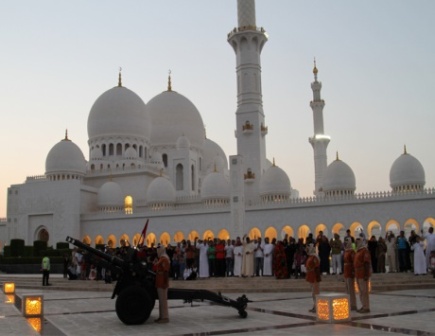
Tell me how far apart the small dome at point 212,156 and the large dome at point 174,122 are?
219 centimetres

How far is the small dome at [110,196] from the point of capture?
127ft

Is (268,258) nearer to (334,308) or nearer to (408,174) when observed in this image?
(334,308)

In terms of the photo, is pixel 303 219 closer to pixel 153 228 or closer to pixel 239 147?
pixel 239 147

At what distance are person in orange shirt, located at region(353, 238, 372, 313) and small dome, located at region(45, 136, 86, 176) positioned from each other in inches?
1350

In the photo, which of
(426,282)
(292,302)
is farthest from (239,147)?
(292,302)

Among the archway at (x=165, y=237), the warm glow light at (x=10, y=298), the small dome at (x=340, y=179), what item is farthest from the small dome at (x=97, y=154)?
the warm glow light at (x=10, y=298)

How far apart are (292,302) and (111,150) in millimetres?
34243

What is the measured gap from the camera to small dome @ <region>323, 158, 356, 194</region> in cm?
3180

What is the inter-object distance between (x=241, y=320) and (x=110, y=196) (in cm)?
3178

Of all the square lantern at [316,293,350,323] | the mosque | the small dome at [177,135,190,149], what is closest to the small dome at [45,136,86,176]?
the mosque

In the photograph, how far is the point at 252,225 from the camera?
31281 millimetres

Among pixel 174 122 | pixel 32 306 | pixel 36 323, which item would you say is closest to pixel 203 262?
pixel 32 306

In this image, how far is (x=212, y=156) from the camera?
49812mm

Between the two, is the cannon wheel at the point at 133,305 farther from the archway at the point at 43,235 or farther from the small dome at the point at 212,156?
the small dome at the point at 212,156
